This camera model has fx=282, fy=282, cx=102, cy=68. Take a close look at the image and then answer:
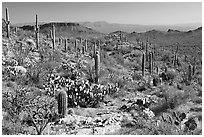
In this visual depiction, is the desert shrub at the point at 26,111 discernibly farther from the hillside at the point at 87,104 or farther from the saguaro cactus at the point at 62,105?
the saguaro cactus at the point at 62,105

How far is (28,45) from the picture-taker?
58.6 feet

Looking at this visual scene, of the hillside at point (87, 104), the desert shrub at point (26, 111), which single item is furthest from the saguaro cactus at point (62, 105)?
the desert shrub at point (26, 111)

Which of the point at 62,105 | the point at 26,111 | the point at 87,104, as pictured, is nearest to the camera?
the point at 26,111

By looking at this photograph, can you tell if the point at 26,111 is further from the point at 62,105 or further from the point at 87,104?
the point at 87,104

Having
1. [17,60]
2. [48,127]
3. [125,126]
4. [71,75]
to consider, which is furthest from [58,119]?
[17,60]

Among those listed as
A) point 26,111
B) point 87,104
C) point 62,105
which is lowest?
point 87,104

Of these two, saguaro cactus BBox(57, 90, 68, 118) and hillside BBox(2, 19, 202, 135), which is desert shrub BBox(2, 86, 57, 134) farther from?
saguaro cactus BBox(57, 90, 68, 118)

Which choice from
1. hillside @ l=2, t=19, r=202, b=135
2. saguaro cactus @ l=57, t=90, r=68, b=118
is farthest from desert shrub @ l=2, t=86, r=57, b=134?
saguaro cactus @ l=57, t=90, r=68, b=118

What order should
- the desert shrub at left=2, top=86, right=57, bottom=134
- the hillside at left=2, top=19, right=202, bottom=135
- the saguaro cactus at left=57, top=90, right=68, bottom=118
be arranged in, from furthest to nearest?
the saguaro cactus at left=57, top=90, right=68, bottom=118 < the hillside at left=2, top=19, right=202, bottom=135 < the desert shrub at left=2, top=86, right=57, bottom=134

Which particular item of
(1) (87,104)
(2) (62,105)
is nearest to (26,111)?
(2) (62,105)

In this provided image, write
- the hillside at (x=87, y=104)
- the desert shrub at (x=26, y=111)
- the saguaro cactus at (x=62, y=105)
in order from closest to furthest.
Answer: the desert shrub at (x=26, y=111), the hillside at (x=87, y=104), the saguaro cactus at (x=62, y=105)

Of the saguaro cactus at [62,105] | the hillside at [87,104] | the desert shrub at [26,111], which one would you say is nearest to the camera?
the desert shrub at [26,111]

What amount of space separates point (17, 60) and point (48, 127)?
24.7 feet

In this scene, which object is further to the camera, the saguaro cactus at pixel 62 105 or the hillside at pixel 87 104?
the saguaro cactus at pixel 62 105
